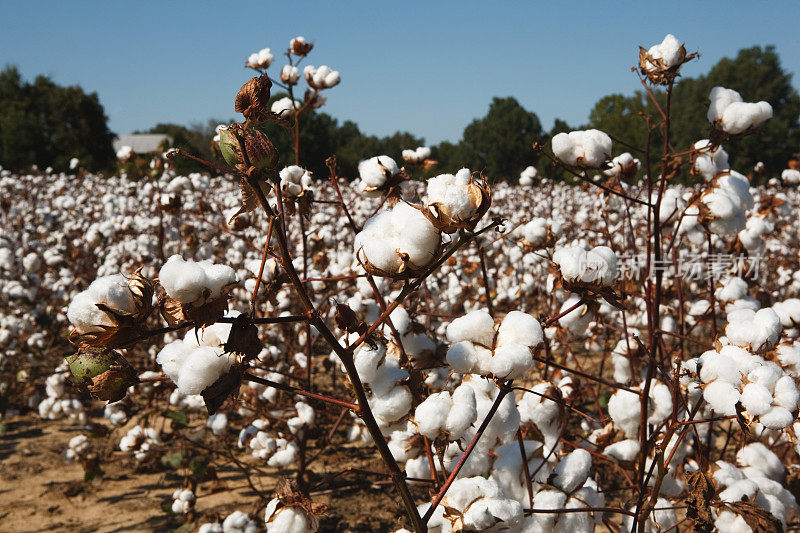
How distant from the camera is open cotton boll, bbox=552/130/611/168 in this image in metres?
1.60

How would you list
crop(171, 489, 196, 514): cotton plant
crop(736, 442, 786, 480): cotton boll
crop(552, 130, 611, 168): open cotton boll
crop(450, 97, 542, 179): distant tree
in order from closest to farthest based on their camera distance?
1. crop(552, 130, 611, 168): open cotton boll
2. crop(736, 442, 786, 480): cotton boll
3. crop(171, 489, 196, 514): cotton plant
4. crop(450, 97, 542, 179): distant tree

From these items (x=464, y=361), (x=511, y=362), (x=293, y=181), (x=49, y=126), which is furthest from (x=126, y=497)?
(x=49, y=126)

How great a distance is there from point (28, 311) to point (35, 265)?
630mm

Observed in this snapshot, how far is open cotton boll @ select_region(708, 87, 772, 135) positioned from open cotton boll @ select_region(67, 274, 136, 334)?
5.89 feet

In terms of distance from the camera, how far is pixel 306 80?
8.52 feet

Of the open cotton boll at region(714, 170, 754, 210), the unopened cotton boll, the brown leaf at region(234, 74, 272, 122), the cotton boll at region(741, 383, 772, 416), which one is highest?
the open cotton boll at region(714, 170, 754, 210)

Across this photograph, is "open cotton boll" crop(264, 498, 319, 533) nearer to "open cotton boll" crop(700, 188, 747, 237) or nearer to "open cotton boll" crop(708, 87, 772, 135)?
"open cotton boll" crop(700, 188, 747, 237)

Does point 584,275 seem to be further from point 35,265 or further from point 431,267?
point 35,265

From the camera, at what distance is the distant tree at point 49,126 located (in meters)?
26.0

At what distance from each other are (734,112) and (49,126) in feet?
118

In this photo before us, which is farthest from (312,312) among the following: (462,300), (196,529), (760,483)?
(462,300)

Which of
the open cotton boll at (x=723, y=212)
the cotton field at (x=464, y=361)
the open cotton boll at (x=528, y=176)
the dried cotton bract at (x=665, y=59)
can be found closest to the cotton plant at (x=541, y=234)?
the cotton field at (x=464, y=361)

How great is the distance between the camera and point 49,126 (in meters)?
29.9

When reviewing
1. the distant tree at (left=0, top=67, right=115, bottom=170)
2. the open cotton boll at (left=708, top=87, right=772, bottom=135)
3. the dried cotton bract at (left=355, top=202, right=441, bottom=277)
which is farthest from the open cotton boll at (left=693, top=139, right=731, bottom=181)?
the distant tree at (left=0, top=67, right=115, bottom=170)
